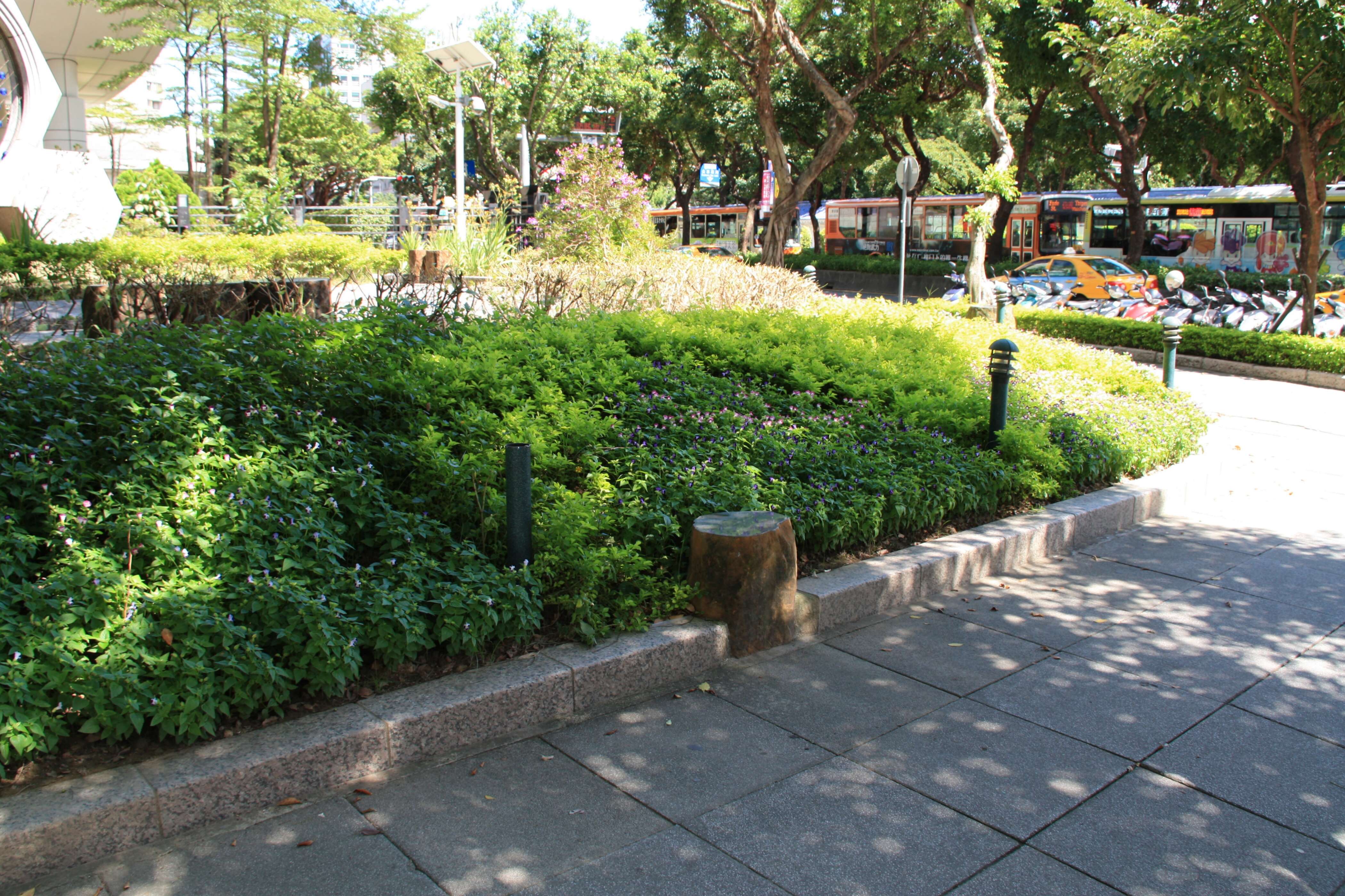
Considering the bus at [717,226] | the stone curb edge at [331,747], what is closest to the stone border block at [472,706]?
the stone curb edge at [331,747]

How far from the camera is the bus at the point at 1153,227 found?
25766mm

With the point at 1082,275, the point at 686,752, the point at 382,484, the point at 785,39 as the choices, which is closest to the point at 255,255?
the point at 785,39

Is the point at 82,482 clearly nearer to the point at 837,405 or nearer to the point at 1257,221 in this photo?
the point at 837,405

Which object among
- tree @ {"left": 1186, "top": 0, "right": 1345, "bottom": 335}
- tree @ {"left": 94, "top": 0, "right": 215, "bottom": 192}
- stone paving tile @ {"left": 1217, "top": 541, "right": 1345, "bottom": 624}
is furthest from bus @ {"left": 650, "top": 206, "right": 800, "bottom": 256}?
stone paving tile @ {"left": 1217, "top": 541, "right": 1345, "bottom": 624}

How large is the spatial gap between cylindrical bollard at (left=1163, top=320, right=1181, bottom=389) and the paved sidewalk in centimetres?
475

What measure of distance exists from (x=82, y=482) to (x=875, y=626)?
355 centimetres

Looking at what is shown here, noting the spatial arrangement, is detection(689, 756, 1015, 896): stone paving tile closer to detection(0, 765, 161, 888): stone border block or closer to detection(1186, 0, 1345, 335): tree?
detection(0, 765, 161, 888): stone border block

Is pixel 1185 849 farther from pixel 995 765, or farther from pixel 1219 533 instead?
pixel 1219 533

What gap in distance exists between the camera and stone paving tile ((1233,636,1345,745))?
386 centimetres

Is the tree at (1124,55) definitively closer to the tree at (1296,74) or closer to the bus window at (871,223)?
the tree at (1296,74)

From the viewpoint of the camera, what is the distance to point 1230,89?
1342 centimetres

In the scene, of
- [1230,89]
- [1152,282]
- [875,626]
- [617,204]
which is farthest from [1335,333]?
[875,626]

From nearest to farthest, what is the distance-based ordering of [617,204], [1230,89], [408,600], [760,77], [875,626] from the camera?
[408,600] → [875,626] → [1230,89] → [617,204] → [760,77]

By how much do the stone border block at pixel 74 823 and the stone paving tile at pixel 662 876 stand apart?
1192mm
